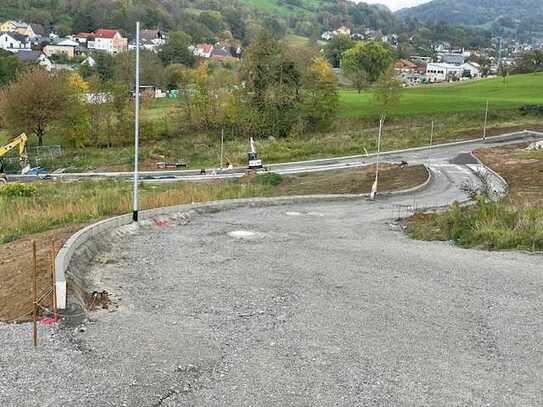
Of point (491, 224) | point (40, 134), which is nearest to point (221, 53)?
point (40, 134)

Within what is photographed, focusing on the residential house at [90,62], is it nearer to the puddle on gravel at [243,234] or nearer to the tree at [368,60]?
the tree at [368,60]

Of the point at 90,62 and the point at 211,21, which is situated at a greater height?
the point at 211,21

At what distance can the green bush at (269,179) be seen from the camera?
36719 millimetres

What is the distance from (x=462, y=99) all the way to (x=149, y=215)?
5729cm

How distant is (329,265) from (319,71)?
165 ft

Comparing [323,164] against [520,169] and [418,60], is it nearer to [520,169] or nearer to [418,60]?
[520,169]

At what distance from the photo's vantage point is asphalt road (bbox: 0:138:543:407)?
26.4ft

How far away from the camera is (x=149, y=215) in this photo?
20.1 metres

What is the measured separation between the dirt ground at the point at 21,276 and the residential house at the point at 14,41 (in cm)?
12404

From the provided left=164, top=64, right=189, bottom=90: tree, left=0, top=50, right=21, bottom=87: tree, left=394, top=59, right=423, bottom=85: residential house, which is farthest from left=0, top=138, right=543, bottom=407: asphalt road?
left=394, top=59, right=423, bottom=85: residential house

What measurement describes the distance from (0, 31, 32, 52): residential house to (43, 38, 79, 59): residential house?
226 inches

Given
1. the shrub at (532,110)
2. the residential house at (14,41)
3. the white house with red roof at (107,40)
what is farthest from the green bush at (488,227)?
the white house with red roof at (107,40)

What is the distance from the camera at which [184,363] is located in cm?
883

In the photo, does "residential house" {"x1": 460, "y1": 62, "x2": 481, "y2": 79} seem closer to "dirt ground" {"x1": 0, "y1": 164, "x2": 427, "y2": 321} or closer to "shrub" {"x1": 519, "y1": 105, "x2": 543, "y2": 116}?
"shrub" {"x1": 519, "y1": 105, "x2": 543, "y2": 116}
